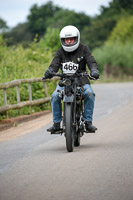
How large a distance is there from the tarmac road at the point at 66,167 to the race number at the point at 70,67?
1294 millimetres

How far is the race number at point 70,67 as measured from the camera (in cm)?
879

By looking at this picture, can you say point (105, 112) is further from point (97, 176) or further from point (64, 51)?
point (97, 176)

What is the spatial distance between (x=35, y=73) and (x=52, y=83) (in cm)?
68

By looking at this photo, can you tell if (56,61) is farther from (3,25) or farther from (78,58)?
(3,25)

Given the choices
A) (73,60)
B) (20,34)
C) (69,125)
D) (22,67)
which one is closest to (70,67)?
(73,60)

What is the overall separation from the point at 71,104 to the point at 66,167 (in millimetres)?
1538

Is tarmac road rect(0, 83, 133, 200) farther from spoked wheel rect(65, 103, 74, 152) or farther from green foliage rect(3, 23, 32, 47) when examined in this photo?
green foliage rect(3, 23, 32, 47)

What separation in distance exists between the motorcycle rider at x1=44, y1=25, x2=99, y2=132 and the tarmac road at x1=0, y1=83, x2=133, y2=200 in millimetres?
572

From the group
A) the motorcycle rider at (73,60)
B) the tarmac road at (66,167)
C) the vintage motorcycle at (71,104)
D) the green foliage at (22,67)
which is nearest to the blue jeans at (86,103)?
the motorcycle rider at (73,60)

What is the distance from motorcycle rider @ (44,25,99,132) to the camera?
8789 mm

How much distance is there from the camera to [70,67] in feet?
28.9

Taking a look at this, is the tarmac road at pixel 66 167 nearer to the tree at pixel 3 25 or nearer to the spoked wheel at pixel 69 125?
the spoked wheel at pixel 69 125

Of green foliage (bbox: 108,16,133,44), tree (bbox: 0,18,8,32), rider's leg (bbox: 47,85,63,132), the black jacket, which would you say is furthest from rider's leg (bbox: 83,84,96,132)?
tree (bbox: 0,18,8,32)

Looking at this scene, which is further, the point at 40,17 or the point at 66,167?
the point at 40,17
